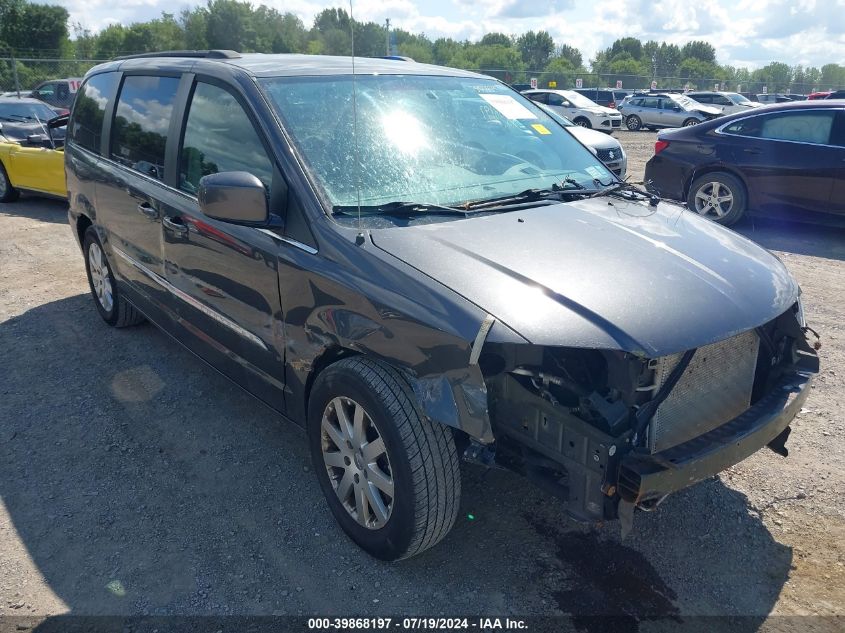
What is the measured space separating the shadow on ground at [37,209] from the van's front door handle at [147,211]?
21.0 ft

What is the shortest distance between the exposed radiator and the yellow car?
28.6ft

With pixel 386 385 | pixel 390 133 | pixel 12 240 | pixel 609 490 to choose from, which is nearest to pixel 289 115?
pixel 390 133

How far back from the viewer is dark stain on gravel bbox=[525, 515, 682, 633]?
8.81ft

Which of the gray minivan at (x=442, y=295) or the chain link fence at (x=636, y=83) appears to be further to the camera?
the chain link fence at (x=636, y=83)

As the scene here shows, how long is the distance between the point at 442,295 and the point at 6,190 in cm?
1074

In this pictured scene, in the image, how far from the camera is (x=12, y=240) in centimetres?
859

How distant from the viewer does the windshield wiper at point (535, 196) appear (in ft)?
10.7

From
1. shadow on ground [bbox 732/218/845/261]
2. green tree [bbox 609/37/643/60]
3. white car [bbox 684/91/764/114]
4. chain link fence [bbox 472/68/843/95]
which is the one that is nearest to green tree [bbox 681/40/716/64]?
green tree [bbox 609/37/643/60]

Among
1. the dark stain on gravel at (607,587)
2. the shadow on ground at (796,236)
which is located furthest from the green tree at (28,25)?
the dark stain on gravel at (607,587)

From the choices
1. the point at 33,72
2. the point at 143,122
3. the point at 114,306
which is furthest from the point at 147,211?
the point at 33,72

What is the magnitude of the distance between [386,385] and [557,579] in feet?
3.56

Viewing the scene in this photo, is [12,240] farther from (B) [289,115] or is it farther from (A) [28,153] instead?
(B) [289,115]

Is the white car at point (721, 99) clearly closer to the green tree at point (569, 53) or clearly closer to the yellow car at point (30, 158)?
the yellow car at point (30, 158)

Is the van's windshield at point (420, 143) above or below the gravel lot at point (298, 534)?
above
